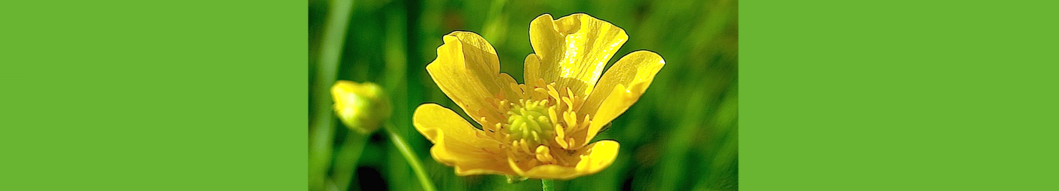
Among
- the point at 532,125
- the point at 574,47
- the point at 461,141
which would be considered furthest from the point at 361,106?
the point at 574,47

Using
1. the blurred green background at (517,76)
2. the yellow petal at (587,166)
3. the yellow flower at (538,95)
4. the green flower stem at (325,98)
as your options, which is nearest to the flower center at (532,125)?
the yellow flower at (538,95)

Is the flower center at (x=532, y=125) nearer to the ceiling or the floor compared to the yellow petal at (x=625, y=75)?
nearer to the floor

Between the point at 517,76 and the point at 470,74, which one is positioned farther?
the point at 517,76

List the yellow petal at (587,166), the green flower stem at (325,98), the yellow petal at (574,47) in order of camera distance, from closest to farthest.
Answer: the yellow petal at (587,166) → the yellow petal at (574,47) → the green flower stem at (325,98)

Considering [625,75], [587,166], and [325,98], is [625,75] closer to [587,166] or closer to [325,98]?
[587,166]

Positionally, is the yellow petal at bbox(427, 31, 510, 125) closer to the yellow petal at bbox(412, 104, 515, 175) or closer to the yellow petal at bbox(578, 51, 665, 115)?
the yellow petal at bbox(412, 104, 515, 175)

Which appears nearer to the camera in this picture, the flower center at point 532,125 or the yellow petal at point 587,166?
the yellow petal at point 587,166

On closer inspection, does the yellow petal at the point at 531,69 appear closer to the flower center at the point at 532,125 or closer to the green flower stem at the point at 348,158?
the flower center at the point at 532,125
